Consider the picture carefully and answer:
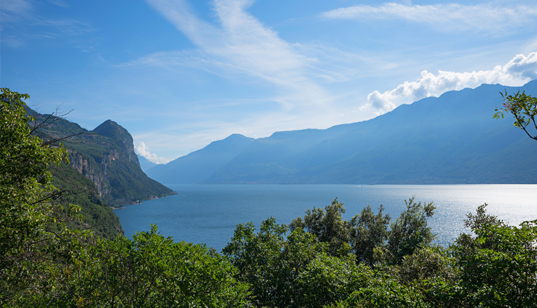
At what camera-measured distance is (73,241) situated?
9.00m

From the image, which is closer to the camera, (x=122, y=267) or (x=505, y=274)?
(x=505, y=274)

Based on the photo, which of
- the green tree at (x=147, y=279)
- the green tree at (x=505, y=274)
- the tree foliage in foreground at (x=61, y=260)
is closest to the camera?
the green tree at (x=505, y=274)

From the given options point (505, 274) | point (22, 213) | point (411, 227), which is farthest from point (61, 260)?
point (411, 227)

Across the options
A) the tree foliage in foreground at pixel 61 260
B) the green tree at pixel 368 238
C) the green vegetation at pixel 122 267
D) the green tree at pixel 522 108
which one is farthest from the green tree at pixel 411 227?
the tree foliage in foreground at pixel 61 260

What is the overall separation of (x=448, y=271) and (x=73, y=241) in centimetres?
1661

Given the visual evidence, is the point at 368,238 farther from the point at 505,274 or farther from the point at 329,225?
the point at 505,274

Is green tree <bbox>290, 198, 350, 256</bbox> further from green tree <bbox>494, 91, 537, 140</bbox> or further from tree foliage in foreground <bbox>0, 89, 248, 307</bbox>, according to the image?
green tree <bbox>494, 91, 537, 140</bbox>

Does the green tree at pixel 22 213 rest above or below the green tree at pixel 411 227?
above

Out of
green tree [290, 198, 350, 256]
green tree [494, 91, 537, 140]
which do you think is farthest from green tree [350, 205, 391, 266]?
green tree [494, 91, 537, 140]

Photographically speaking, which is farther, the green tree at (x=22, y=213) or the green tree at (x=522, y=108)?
the green tree at (x=22, y=213)

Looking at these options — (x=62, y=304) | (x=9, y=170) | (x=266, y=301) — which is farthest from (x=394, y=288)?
(x=9, y=170)

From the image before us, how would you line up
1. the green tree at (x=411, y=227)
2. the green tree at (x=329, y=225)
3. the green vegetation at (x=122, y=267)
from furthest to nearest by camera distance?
the green tree at (x=329, y=225)
the green tree at (x=411, y=227)
the green vegetation at (x=122, y=267)

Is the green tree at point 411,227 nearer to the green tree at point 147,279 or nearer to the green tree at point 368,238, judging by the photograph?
the green tree at point 368,238

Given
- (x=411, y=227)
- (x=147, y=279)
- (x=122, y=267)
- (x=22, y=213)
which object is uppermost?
(x=22, y=213)
